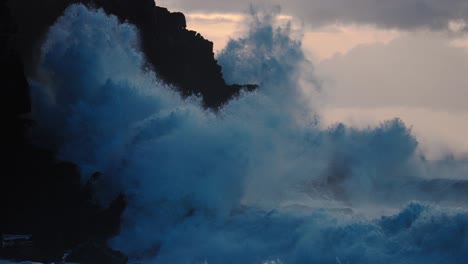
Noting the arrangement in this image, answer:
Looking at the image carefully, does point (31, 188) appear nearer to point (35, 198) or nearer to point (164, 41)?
point (35, 198)

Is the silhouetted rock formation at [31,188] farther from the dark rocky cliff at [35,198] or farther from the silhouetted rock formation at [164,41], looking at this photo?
the silhouetted rock formation at [164,41]

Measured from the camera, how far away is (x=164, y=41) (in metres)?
37.3

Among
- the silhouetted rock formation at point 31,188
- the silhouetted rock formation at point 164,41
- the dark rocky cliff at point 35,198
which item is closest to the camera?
the dark rocky cliff at point 35,198

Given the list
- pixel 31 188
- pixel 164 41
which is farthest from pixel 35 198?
pixel 164 41

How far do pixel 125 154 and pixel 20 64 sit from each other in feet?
13.9

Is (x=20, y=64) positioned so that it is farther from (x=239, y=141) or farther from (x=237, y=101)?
(x=237, y=101)

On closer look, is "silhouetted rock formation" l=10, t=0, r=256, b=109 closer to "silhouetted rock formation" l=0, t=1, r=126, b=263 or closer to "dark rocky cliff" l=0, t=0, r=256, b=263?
"dark rocky cliff" l=0, t=0, r=256, b=263

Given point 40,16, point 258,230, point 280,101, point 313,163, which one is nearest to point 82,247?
point 258,230

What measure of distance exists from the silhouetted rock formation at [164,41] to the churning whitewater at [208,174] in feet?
1.50

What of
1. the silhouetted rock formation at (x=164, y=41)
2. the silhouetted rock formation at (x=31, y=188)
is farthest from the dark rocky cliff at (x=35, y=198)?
the silhouetted rock formation at (x=164, y=41)

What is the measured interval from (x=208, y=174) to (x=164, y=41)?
25.3ft

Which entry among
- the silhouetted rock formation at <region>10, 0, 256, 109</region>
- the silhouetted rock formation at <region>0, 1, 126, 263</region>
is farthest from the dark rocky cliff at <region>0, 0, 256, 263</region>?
the silhouetted rock formation at <region>10, 0, 256, 109</region>

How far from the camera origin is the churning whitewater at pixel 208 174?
2658 cm

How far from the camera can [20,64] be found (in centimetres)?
2794
